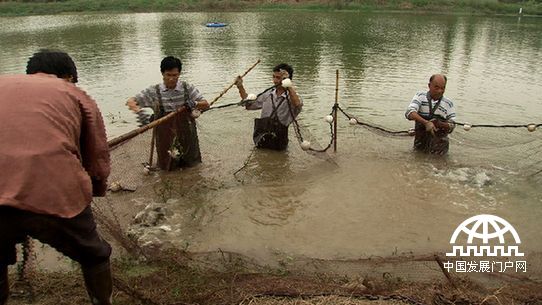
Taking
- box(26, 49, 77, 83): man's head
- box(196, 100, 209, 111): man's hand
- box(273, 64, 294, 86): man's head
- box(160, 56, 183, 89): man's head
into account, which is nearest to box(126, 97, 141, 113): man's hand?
box(160, 56, 183, 89): man's head

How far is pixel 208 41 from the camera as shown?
2044 centimetres

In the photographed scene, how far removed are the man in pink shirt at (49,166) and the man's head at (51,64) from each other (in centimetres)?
6

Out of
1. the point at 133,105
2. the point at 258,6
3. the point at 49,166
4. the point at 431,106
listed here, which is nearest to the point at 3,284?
the point at 49,166

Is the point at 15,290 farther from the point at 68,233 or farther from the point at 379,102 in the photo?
the point at 379,102

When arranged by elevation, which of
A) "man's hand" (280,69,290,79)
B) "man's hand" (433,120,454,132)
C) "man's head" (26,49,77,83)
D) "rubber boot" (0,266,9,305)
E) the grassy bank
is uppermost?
the grassy bank

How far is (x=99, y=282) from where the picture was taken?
2500 mm

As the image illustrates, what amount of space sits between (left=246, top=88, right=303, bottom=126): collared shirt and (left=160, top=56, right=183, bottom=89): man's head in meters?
1.29

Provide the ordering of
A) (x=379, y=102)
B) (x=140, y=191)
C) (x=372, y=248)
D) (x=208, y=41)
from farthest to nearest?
(x=208, y=41) → (x=379, y=102) → (x=140, y=191) → (x=372, y=248)

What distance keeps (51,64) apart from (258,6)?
134 feet

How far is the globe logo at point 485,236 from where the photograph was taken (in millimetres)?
4016

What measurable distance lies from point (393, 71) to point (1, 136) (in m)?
12.6

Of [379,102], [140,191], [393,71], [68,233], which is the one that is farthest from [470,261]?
[393,71]

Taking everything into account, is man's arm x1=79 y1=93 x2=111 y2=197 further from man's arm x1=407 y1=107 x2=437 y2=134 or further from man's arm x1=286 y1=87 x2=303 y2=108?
man's arm x1=407 y1=107 x2=437 y2=134

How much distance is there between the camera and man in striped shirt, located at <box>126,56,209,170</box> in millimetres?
5238
